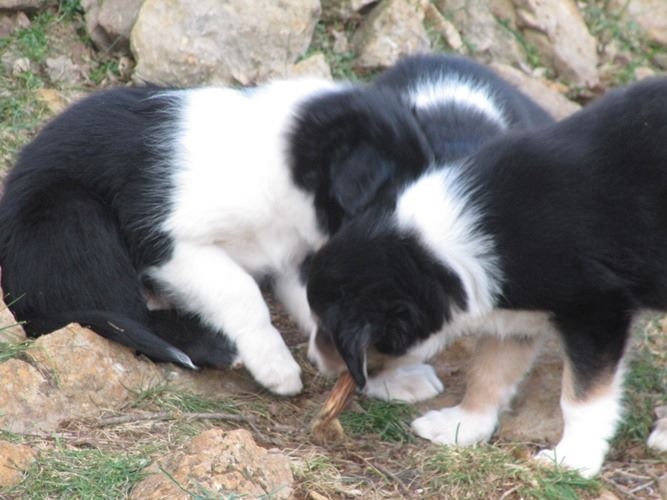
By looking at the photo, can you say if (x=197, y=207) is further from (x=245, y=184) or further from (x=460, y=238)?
(x=460, y=238)

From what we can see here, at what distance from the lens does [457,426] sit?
144 inches

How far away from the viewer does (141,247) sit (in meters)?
3.94

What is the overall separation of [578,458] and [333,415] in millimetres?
788

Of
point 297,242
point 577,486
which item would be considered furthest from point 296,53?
point 577,486

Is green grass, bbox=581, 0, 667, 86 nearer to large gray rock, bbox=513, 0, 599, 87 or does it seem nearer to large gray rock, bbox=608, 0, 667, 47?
large gray rock, bbox=608, 0, 667, 47

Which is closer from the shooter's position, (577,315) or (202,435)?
(202,435)

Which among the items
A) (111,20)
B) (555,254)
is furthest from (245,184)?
(111,20)

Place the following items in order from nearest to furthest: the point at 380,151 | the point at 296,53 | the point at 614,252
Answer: the point at 614,252
the point at 380,151
the point at 296,53

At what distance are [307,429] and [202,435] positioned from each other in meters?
0.79

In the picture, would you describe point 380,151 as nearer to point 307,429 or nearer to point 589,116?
point 589,116

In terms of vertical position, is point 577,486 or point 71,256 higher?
point 71,256

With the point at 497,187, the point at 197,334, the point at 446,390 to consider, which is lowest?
the point at 446,390

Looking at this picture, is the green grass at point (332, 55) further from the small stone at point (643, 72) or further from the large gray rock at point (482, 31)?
the small stone at point (643, 72)

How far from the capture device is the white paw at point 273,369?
12.6 ft
